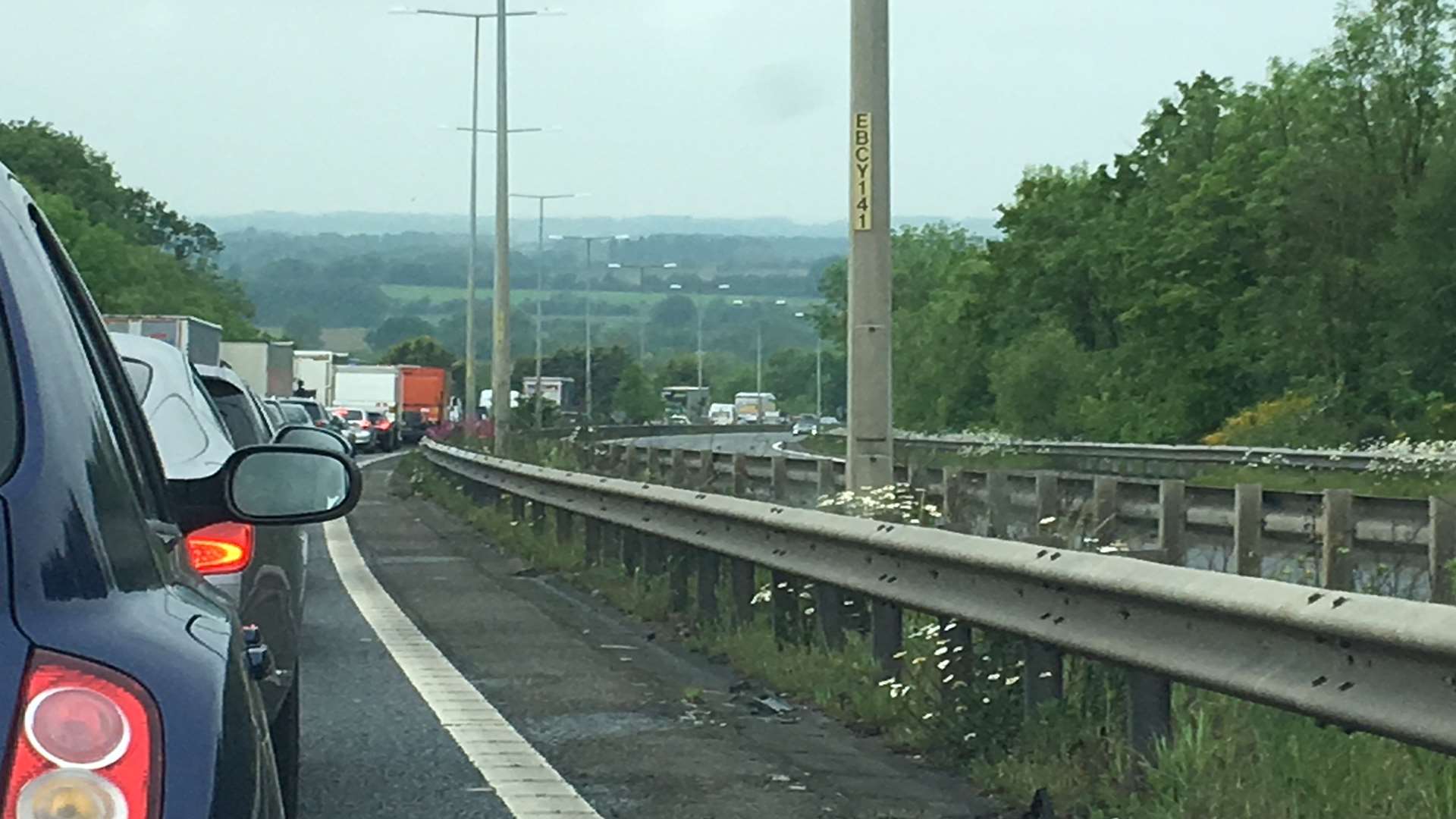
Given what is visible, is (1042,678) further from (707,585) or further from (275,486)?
(707,585)

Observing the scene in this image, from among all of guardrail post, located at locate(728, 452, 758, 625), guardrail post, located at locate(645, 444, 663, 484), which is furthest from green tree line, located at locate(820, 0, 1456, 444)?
guardrail post, located at locate(728, 452, 758, 625)

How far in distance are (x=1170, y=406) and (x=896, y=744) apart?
74.5m

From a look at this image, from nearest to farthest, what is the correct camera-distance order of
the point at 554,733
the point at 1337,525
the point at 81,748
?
1. the point at 81,748
2. the point at 554,733
3. the point at 1337,525

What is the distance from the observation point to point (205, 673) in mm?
3002

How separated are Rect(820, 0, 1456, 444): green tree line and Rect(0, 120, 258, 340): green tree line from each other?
33.9 meters

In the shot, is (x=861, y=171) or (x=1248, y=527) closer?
(x=1248, y=527)

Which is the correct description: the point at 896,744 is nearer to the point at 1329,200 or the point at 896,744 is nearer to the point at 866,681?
the point at 866,681

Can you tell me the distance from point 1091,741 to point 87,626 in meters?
5.62

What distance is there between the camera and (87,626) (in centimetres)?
284

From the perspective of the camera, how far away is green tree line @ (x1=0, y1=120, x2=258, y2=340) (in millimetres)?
118125

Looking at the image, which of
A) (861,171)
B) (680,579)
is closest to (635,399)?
(680,579)

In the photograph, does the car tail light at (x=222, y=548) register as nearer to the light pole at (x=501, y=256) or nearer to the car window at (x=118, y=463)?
the car window at (x=118, y=463)

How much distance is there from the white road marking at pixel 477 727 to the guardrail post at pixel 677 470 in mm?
5184

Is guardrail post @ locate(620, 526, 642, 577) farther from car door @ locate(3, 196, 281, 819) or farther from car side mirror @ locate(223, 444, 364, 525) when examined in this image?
car door @ locate(3, 196, 281, 819)
